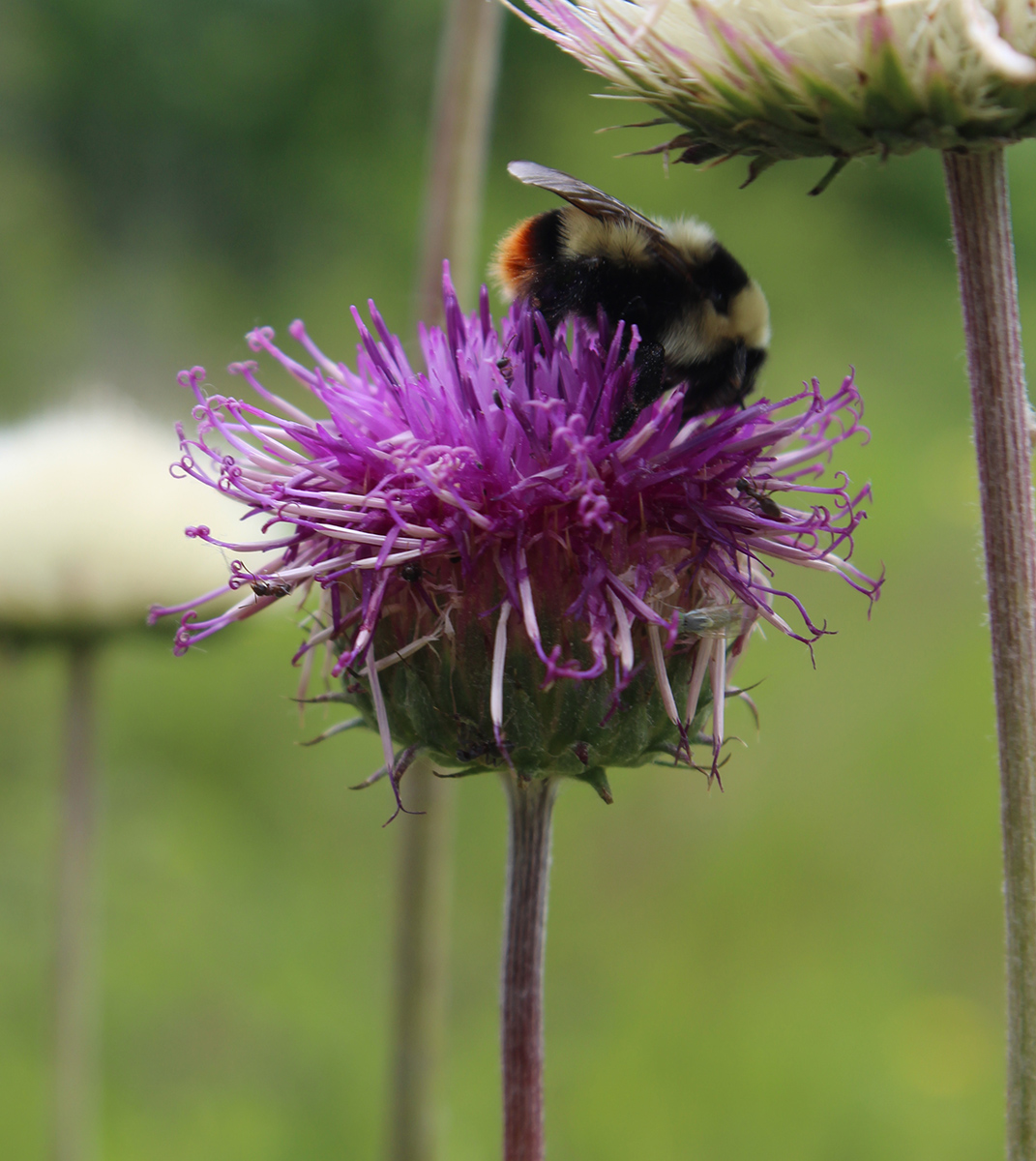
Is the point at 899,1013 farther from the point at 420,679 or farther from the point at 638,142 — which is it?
the point at 638,142

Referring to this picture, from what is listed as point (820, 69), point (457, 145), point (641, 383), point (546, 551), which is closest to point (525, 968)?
point (546, 551)

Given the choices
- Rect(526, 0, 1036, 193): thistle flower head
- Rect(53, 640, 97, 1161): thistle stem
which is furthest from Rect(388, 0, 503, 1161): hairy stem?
Rect(526, 0, 1036, 193): thistle flower head

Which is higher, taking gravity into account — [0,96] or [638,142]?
[0,96]

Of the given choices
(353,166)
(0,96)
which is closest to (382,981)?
(353,166)

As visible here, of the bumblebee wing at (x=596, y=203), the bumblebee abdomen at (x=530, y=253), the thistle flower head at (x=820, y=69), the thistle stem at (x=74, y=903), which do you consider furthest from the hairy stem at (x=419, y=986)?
the thistle flower head at (x=820, y=69)

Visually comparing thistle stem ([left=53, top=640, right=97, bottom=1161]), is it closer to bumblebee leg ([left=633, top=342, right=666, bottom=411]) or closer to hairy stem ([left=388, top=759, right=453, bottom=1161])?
hairy stem ([left=388, top=759, right=453, bottom=1161])
